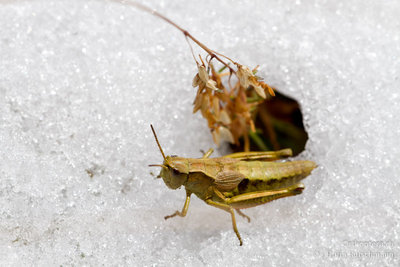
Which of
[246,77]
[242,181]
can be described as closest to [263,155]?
[242,181]

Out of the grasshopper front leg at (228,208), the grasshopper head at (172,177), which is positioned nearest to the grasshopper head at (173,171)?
the grasshopper head at (172,177)

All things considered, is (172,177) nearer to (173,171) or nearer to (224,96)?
(173,171)

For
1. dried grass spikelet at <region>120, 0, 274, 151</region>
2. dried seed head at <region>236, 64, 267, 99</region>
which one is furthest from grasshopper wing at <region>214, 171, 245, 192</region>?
dried seed head at <region>236, 64, 267, 99</region>

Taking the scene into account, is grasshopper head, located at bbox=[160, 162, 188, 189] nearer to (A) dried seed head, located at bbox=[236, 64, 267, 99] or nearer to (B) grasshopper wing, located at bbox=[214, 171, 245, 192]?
(B) grasshopper wing, located at bbox=[214, 171, 245, 192]

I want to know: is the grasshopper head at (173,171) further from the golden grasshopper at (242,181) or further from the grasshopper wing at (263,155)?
the grasshopper wing at (263,155)

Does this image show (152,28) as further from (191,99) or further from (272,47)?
(272,47)

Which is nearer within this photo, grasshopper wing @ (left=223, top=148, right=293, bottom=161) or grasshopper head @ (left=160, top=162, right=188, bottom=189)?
grasshopper head @ (left=160, top=162, right=188, bottom=189)

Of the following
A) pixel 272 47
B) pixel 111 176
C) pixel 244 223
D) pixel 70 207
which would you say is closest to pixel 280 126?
pixel 272 47

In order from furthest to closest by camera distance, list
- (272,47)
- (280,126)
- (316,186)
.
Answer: (280,126) < (272,47) < (316,186)
